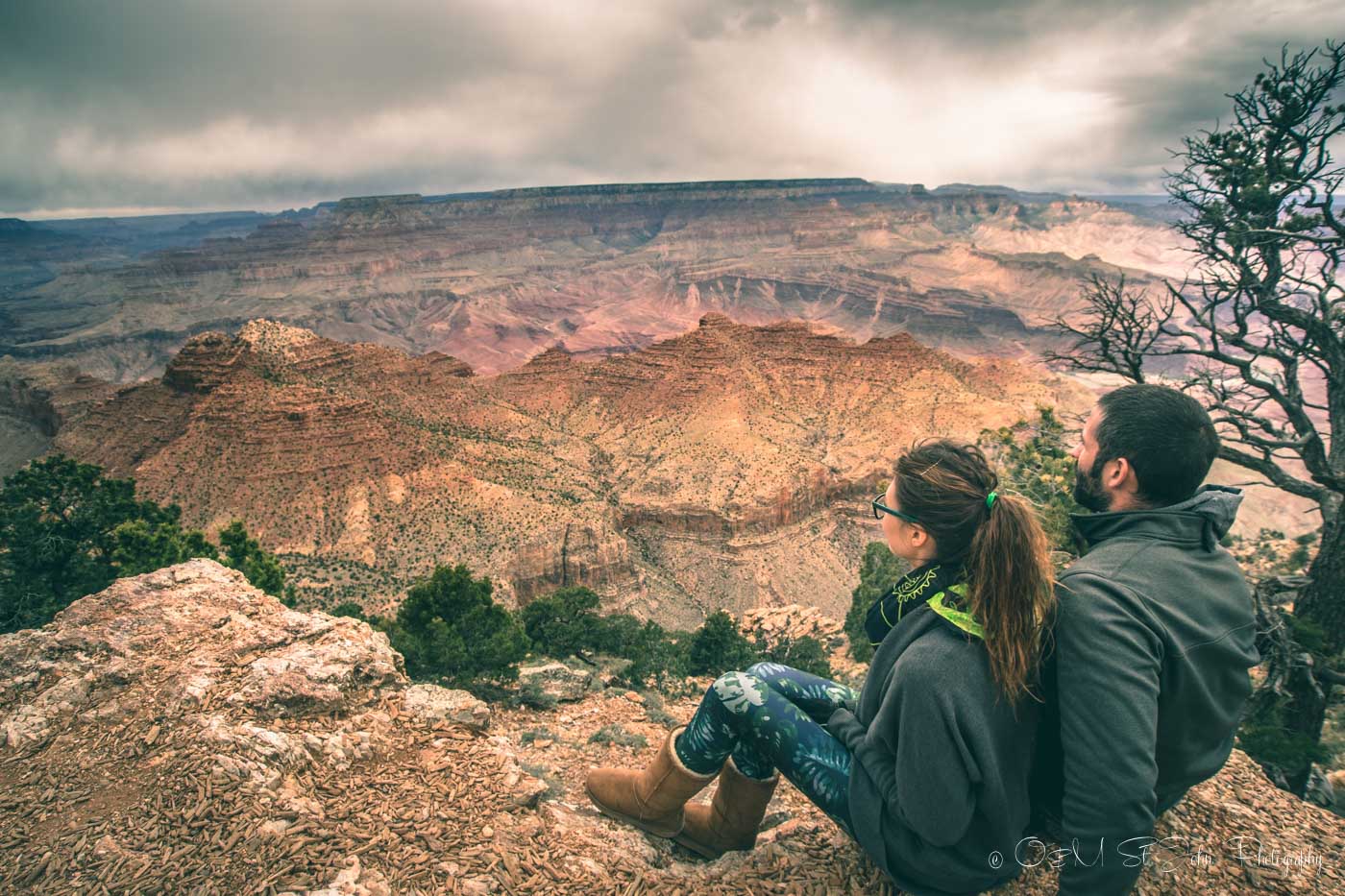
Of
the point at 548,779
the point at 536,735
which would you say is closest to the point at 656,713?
the point at 536,735

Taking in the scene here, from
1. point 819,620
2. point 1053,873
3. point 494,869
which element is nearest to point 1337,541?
point 1053,873

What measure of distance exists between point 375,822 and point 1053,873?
4527 mm

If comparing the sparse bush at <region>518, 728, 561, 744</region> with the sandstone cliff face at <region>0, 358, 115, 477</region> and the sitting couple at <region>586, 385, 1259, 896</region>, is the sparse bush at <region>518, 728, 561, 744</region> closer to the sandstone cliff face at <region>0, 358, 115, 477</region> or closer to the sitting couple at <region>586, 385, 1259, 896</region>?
the sitting couple at <region>586, 385, 1259, 896</region>

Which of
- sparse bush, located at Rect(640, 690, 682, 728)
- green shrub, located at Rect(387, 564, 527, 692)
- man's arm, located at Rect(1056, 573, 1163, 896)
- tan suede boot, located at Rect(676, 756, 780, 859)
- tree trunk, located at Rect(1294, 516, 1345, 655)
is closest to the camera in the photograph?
man's arm, located at Rect(1056, 573, 1163, 896)

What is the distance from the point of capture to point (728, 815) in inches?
171

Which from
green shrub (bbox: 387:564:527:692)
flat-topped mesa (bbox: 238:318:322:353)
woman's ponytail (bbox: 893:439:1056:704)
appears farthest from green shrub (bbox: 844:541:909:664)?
flat-topped mesa (bbox: 238:318:322:353)

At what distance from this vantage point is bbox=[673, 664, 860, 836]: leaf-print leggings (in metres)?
3.78

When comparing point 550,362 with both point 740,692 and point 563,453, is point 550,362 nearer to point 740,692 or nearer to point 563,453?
point 563,453

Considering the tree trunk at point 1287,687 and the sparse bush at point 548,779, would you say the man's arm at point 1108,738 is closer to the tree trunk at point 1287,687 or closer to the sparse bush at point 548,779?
the sparse bush at point 548,779

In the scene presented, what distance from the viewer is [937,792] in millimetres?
2891

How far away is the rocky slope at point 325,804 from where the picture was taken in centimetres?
390

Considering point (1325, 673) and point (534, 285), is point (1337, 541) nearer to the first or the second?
point (1325, 673)

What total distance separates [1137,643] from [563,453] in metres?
50.7

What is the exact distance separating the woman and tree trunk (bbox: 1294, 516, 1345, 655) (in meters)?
6.17
